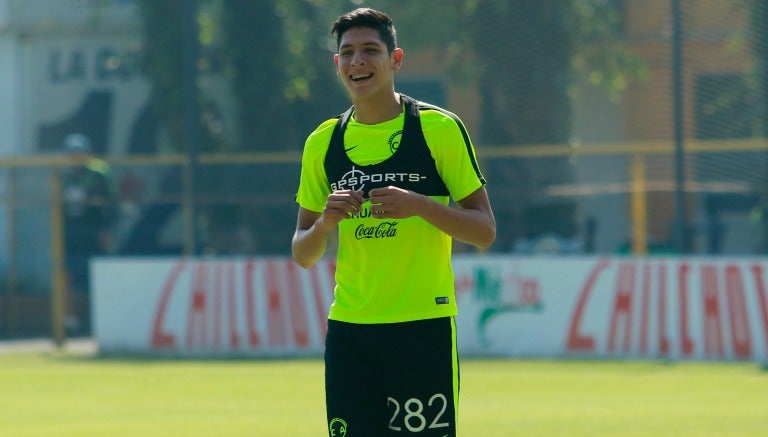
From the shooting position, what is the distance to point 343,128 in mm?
5480

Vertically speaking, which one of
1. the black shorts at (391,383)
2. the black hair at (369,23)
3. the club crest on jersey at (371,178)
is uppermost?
the black hair at (369,23)

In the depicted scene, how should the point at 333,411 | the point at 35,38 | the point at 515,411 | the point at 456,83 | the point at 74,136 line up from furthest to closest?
the point at 35,38 < the point at 74,136 < the point at 456,83 < the point at 515,411 < the point at 333,411

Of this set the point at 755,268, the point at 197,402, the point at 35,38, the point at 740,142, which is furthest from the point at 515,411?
the point at 35,38

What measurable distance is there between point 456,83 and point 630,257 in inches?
147

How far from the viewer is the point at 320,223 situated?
207 inches

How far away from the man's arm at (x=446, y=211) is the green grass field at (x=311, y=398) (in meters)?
4.23

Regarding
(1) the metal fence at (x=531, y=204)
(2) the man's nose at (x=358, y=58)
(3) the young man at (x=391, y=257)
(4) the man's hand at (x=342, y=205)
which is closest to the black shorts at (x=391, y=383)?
(3) the young man at (x=391, y=257)

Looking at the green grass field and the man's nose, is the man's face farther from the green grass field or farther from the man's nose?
the green grass field

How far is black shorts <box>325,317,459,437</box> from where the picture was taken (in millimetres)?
5234

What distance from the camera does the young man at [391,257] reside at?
5.25 metres

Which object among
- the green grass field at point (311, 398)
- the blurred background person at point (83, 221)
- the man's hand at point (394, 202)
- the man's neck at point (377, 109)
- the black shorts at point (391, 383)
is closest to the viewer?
the man's hand at point (394, 202)

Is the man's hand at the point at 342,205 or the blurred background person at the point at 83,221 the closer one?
the man's hand at the point at 342,205

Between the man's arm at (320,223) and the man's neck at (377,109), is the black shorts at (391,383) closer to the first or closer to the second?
the man's arm at (320,223)

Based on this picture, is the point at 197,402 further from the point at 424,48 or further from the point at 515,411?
the point at 424,48
